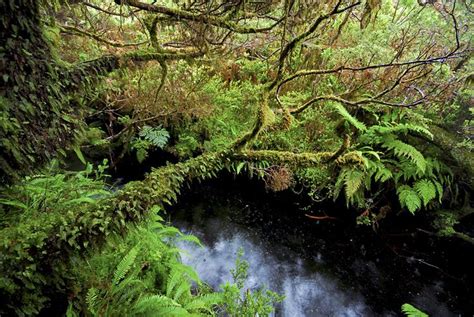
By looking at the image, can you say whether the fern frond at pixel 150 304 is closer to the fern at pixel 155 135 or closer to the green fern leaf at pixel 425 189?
the fern at pixel 155 135

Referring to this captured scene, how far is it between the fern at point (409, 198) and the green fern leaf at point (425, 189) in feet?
0.28

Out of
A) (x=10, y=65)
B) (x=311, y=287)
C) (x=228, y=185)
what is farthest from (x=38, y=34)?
(x=228, y=185)

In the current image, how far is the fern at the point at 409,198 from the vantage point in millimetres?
5449

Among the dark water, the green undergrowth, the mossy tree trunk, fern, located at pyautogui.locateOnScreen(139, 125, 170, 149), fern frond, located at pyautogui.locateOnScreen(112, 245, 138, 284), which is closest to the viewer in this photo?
the mossy tree trunk

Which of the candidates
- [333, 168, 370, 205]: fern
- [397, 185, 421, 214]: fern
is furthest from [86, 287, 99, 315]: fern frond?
[397, 185, 421, 214]: fern

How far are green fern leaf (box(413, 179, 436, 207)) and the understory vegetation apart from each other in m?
0.02

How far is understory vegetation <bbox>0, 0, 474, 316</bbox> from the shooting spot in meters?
2.17

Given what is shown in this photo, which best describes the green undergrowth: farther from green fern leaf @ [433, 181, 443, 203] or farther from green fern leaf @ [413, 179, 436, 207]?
green fern leaf @ [433, 181, 443, 203]

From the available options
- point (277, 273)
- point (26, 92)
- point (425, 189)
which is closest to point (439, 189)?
point (425, 189)

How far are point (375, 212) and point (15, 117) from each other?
622 cm

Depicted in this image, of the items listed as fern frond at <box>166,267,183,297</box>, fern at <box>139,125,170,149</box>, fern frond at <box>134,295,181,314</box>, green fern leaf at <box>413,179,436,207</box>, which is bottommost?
green fern leaf at <box>413,179,436,207</box>

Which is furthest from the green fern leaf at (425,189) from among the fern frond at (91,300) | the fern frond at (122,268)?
the fern frond at (91,300)

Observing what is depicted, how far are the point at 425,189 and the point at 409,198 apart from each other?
12.5 inches

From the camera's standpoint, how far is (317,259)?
5438 mm
